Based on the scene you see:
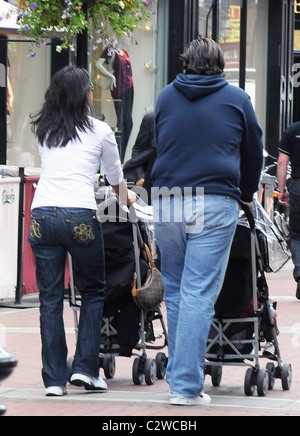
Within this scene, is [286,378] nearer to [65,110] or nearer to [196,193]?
[196,193]

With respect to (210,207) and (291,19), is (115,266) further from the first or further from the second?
(291,19)

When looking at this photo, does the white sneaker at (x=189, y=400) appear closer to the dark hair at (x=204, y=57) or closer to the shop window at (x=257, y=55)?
the dark hair at (x=204, y=57)

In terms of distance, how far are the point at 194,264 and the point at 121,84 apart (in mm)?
9814

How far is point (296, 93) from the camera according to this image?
2500 centimetres

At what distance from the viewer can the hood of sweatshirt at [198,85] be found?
680 cm

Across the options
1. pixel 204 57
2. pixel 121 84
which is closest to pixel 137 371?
pixel 204 57

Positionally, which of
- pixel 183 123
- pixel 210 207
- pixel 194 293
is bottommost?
pixel 194 293

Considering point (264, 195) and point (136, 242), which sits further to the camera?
point (264, 195)

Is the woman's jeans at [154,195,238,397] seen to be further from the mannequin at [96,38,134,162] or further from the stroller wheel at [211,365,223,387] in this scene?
the mannequin at [96,38,134,162]

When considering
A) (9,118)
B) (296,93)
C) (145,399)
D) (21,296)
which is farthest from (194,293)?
(296,93)

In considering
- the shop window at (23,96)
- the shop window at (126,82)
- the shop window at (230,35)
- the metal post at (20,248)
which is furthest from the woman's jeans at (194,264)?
the shop window at (230,35)
